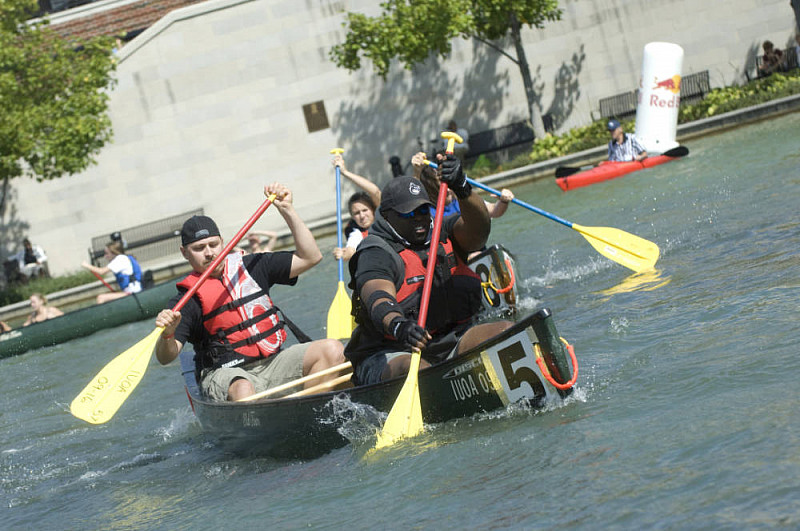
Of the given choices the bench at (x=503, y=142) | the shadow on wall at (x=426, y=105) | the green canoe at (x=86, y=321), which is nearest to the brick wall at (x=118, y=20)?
the shadow on wall at (x=426, y=105)

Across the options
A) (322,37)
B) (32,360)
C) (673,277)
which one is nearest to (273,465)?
(673,277)

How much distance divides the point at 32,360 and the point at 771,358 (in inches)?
403

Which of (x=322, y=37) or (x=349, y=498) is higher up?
(x=322, y=37)

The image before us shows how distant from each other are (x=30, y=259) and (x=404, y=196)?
18.7 m

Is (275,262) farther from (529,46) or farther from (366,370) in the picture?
(529,46)

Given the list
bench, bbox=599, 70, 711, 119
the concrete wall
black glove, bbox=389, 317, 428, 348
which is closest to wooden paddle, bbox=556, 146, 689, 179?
bench, bbox=599, 70, 711, 119

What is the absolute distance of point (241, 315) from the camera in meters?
6.45

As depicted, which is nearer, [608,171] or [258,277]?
[258,277]

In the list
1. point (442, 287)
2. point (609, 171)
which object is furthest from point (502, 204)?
point (609, 171)

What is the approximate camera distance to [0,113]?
17781mm

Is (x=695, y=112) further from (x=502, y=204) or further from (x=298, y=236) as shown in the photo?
(x=298, y=236)

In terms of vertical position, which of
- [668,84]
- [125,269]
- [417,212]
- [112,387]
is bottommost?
[112,387]

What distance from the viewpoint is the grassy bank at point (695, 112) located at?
18.9 metres

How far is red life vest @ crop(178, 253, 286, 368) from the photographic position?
641 cm
